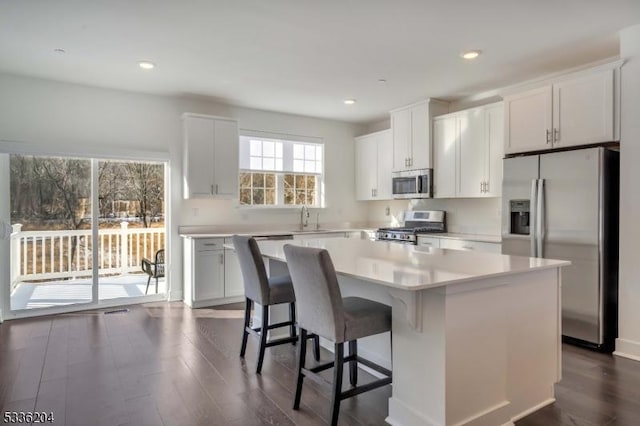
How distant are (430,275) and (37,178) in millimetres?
4520

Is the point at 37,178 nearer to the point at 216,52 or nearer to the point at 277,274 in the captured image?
the point at 216,52

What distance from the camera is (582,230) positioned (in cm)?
324

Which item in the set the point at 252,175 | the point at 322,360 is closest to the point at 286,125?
the point at 252,175

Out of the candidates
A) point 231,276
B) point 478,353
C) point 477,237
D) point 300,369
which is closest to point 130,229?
point 231,276

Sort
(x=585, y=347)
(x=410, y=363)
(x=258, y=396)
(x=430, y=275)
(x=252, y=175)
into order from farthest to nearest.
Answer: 1. (x=252, y=175)
2. (x=585, y=347)
3. (x=258, y=396)
4. (x=410, y=363)
5. (x=430, y=275)

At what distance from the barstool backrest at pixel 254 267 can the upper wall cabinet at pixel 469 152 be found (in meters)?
2.96

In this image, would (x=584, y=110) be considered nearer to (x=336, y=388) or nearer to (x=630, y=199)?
(x=630, y=199)

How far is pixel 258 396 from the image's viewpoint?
2457 mm

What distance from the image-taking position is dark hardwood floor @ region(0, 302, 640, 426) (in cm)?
222

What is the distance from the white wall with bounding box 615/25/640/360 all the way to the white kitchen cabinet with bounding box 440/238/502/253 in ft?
3.70

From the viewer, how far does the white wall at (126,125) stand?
4.20m

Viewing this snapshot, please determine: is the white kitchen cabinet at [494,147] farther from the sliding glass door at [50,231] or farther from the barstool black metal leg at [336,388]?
the sliding glass door at [50,231]

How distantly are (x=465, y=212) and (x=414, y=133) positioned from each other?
125 cm

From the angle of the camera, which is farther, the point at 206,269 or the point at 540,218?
the point at 206,269
